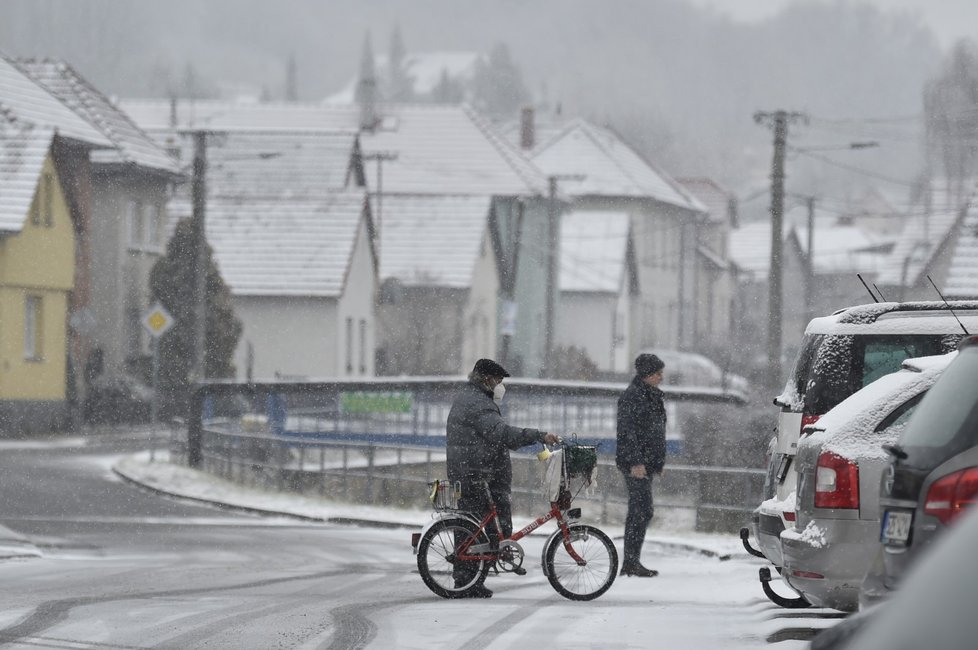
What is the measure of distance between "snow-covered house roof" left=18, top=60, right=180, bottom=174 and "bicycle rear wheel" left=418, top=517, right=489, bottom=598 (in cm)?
3344

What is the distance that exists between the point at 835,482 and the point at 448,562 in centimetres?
→ 391

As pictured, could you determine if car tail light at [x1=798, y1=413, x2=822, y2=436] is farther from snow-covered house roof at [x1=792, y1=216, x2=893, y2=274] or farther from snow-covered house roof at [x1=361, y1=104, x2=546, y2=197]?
snow-covered house roof at [x1=792, y1=216, x2=893, y2=274]

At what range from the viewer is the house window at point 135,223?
158ft

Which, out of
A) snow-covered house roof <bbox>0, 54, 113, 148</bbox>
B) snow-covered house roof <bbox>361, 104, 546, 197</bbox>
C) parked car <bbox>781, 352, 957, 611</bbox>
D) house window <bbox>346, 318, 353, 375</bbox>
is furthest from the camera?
snow-covered house roof <bbox>361, 104, 546, 197</bbox>

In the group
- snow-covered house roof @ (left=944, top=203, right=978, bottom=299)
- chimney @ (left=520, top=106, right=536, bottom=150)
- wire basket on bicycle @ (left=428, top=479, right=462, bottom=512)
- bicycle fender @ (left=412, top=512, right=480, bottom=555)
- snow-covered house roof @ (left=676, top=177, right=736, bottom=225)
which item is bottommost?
bicycle fender @ (left=412, top=512, right=480, bottom=555)

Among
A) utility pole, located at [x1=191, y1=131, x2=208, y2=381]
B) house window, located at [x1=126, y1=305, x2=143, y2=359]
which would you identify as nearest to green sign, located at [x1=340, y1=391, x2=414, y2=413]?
utility pole, located at [x1=191, y1=131, x2=208, y2=381]

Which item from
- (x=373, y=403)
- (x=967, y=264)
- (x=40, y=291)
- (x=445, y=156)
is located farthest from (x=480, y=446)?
(x=445, y=156)

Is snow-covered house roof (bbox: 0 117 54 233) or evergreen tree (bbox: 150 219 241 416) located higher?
snow-covered house roof (bbox: 0 117 54 233)

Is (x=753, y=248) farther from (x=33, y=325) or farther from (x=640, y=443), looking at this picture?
(x=640, y=443)

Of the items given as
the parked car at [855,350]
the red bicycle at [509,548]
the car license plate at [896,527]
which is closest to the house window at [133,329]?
the red bicycle at [509,548]

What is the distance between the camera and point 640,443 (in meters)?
14.4

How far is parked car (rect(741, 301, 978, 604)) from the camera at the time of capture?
10.5 metres

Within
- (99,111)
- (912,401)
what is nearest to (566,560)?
(912,401)

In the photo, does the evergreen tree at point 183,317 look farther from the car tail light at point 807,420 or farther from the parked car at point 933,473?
the parked car at point 933,473
